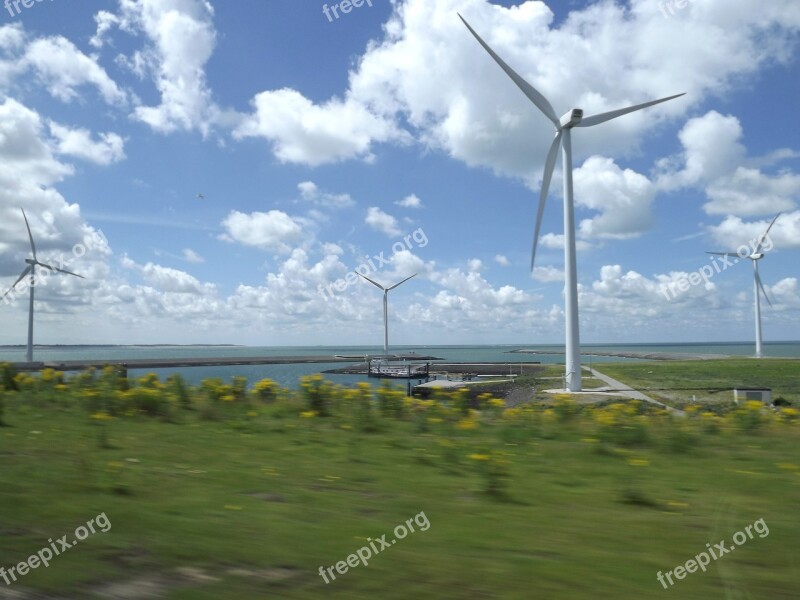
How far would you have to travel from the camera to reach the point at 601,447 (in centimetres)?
873

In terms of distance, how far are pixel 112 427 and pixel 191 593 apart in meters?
7.25

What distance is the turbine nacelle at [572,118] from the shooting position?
123ft

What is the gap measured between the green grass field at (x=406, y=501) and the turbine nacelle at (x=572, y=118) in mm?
29631

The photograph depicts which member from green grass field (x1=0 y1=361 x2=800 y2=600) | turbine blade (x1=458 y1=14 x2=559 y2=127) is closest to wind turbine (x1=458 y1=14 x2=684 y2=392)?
turbine blade (x1=458 y1=14 x2=559 y2=127)

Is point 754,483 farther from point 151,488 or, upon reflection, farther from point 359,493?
point 151,488

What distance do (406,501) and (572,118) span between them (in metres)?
Answer: 35.6

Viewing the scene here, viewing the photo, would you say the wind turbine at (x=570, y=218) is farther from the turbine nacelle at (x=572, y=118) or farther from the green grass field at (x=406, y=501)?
the green grass field at (x=406, y=501)

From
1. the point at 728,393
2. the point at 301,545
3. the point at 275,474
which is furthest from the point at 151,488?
the point at 728,393

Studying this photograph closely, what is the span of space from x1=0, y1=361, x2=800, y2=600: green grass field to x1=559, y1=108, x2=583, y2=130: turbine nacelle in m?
29.6

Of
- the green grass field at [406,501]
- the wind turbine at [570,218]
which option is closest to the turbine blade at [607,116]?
the wind turbine at [570,218]

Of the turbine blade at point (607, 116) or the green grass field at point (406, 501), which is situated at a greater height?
the turbine blade at point (607, 116)

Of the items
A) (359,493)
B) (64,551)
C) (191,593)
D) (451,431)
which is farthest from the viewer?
(451,431)

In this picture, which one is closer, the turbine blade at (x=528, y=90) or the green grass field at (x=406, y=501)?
the green grass field at (x=406, y=501)

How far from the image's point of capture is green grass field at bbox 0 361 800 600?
14.5 feet
